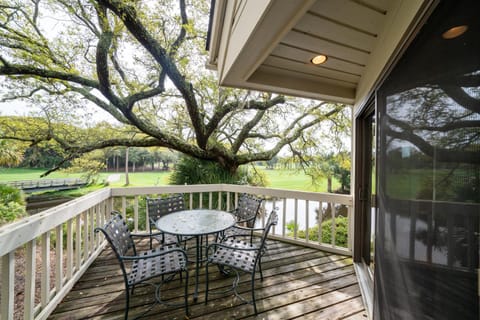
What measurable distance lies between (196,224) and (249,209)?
915 millimetres

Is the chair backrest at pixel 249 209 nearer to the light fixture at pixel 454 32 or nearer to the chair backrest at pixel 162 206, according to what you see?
the chair backrest at pixel 162 206

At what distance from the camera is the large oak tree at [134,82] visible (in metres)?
4.12

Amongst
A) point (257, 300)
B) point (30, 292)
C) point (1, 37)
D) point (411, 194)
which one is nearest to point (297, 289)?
point (257, 300)

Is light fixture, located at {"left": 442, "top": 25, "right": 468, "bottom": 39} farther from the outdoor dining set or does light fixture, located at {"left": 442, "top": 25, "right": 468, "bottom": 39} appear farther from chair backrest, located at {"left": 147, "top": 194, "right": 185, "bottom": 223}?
chair backrest, located at {"left": 147, "top": 194, "right": 185, "bottom": 223}

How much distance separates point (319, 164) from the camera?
664 centimetres

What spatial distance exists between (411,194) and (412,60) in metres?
0.73

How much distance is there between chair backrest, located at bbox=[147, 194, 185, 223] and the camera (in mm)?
2777

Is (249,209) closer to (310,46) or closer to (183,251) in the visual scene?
(183,251)

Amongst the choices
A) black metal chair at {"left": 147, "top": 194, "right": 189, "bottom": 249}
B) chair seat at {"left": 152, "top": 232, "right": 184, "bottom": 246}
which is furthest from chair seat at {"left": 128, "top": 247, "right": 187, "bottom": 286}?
black metal chair at {"left": 147, "top": 194, "right": 189, "bottom": 249}

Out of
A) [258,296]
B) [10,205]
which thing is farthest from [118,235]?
[10,205]

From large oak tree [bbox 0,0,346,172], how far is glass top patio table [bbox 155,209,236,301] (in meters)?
2.82

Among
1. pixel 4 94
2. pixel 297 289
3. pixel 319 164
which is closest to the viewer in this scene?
pixel 297 289

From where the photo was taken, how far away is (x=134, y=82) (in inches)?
217

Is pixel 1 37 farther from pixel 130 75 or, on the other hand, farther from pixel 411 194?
pixel 411 194
